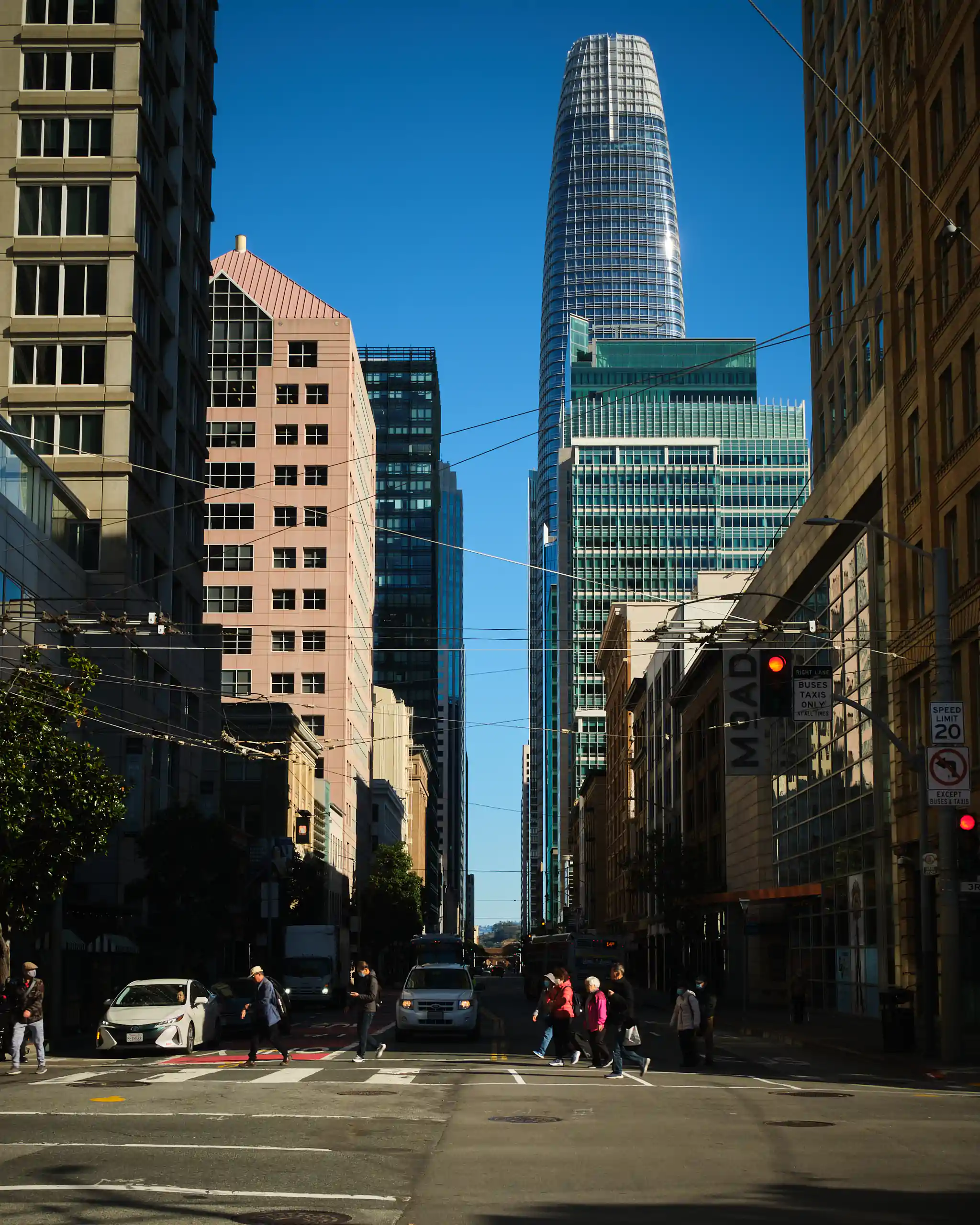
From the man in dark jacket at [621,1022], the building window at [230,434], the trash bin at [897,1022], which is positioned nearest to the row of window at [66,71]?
the man in dark jacket at [621,1022]

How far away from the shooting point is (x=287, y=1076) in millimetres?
23766

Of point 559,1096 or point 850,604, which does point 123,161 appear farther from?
point 559,1096

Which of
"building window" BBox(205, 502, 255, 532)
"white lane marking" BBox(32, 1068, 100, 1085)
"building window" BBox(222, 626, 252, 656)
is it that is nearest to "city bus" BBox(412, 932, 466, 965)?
"white lane marking" BBox(32, 1068, 100, 1085)

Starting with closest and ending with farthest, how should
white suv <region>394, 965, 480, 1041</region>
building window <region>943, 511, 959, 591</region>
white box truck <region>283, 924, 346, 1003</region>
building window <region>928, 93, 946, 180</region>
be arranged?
white suv <region>394, 965, 480, 1041</region>, building window <region>943, 511, 959, 591</region>, building window <region>928, 93, 946, 180</region>, white box truck <region>283, 924, 346, 1003</region>

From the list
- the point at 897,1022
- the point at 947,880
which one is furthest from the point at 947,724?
the point at 897,1022

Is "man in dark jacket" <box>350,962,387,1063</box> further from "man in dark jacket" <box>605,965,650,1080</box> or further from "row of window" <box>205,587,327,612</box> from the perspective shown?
"row of window" <box>205,587,327,612</box>

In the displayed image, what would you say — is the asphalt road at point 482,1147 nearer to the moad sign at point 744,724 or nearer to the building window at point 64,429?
the building window at point 64,429

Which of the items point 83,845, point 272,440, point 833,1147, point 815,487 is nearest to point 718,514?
point 272,440

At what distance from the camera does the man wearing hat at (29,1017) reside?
994 inches

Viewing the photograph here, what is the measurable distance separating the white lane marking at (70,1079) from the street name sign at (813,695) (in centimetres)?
1512

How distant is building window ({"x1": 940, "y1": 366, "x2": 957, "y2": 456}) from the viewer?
120ft

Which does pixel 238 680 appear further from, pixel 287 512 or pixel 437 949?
pixel 437 949

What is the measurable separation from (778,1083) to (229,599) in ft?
290

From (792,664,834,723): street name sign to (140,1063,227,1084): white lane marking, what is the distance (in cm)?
1324
